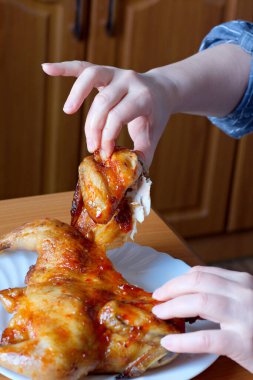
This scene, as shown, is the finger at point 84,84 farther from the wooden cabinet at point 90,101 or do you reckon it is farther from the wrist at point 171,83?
the wooden cabinet at point 90,101

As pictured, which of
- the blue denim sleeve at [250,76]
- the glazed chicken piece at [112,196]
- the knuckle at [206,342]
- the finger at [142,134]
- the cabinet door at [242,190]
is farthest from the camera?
the cabinet door at [242,190]

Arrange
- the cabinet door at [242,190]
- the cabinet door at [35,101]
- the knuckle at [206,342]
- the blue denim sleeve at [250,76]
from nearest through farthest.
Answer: the knuckle at [206,342] < the blue denim sleeve at [250,76] < the cabinet door at [35,101] < the cabinet door at [242,190]

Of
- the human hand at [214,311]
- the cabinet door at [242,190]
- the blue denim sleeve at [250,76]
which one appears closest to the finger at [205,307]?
the human hand at [214,311]

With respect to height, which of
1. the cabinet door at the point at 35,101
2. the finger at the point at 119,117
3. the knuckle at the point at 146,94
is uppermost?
the knuckle at the point at 146,94

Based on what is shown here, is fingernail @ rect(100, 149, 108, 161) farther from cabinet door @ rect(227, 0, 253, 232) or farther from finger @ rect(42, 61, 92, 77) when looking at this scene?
cabinet door @ rect(227, 0, 253, 232)

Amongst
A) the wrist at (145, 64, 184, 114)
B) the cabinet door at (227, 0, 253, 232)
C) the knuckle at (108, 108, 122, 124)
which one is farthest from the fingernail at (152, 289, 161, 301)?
the cabinet door at (227, 0, 253, 232)

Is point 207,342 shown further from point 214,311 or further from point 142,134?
point 142,134

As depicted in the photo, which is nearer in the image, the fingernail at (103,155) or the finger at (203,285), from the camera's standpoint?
the finger at (203,285)
